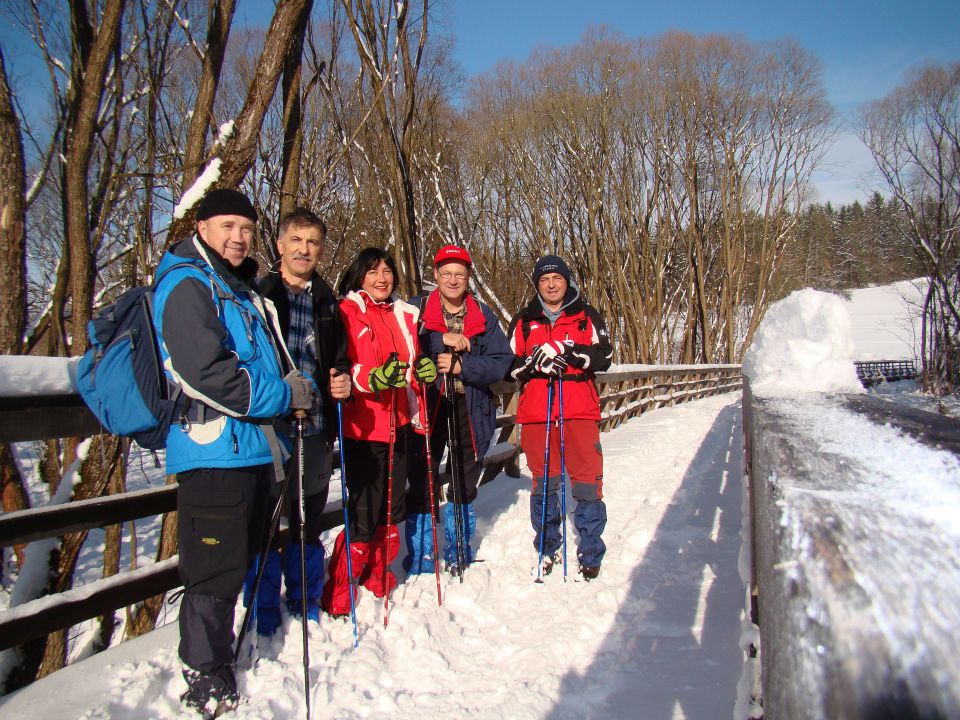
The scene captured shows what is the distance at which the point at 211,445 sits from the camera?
→ 2336 millimetres

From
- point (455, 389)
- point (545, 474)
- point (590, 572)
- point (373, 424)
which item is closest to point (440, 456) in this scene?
point (455, 389)

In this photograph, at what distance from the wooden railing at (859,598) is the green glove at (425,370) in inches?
102

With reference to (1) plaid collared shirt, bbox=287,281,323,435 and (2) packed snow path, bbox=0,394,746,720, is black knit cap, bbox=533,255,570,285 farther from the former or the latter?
(2) packed snow path, bbox=0,394,746,720

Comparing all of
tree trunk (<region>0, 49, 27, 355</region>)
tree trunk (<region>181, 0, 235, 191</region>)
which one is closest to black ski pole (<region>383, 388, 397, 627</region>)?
tree trunk (<region>181, 0, 235, 191</region>)

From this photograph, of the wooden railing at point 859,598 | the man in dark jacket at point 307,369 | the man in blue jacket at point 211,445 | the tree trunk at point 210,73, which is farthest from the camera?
the tree trunk at point 210,73

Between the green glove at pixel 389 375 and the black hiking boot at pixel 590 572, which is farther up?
the green glove at pixel 389 375

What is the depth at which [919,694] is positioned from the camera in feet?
1.59

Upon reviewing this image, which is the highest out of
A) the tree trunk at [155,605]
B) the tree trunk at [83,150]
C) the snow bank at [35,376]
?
the tree trunk at [83,150]

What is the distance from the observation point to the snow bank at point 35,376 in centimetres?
219

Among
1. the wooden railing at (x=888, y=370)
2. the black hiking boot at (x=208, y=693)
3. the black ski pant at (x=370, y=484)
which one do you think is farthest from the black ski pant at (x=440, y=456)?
the wooden railing at (x=888, y=370)

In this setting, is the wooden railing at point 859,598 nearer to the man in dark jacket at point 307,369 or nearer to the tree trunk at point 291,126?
the man in dark jacket at point 307,369

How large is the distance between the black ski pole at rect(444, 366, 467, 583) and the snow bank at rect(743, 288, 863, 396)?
1858mm

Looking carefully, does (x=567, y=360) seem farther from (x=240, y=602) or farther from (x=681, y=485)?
(x=681, y=485)

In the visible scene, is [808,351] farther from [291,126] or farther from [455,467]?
[291,126]
